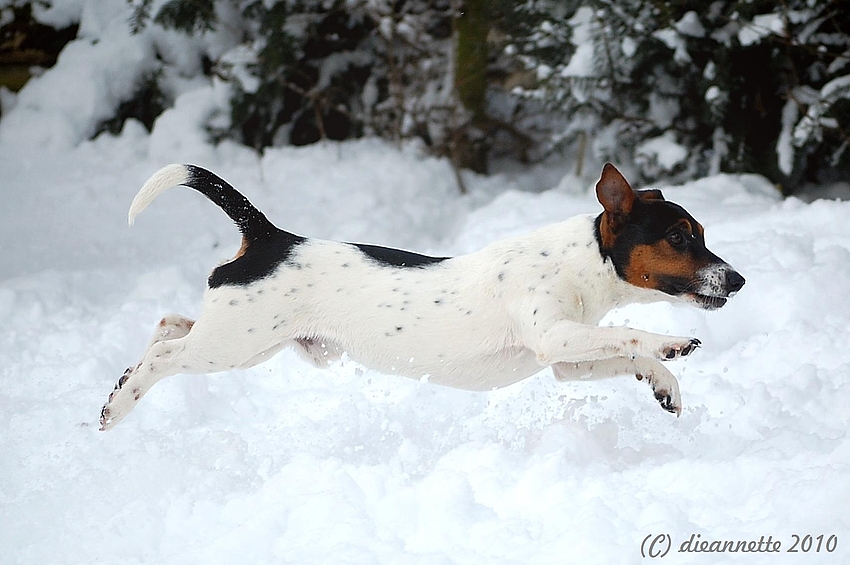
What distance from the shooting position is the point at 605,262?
3.29 m

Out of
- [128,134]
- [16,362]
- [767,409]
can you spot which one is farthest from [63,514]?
[128,134]

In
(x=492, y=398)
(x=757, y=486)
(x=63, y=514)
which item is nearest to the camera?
(x=757, y=486)

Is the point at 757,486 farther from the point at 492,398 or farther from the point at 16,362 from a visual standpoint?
the point at 16,362

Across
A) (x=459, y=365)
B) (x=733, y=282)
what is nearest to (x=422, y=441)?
(x=459, y=365)

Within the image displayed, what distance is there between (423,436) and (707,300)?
135cm

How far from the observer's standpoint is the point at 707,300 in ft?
10.4

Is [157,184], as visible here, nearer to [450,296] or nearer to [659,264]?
[450,296]

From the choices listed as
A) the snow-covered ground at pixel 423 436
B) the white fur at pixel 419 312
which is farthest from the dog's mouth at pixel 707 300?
the snow-covered ground at pixel 423 436

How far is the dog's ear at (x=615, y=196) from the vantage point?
3133 millimetres

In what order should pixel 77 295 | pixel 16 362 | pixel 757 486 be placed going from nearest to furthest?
pixel 757 486
pixel 16 362
pixel 77 295

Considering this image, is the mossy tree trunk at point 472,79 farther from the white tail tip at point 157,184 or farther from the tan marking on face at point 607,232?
the tan marking on face at point 607,232

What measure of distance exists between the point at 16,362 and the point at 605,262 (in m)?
3.17

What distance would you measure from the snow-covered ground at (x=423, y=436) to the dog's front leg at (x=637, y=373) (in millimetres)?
224

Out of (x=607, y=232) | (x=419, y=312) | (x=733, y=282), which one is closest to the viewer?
(x=733, y=282)
